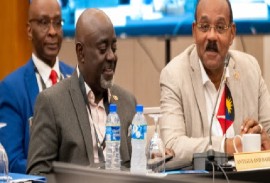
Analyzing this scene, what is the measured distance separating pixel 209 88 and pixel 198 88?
76 mm

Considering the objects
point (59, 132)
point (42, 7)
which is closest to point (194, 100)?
point (59, 132)

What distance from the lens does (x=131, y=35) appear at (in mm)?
5352

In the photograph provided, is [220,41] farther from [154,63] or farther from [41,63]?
[154,63]

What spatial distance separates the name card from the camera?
2.62m

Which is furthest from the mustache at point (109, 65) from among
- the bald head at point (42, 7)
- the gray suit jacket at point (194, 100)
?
the bald head at point (42, 7)

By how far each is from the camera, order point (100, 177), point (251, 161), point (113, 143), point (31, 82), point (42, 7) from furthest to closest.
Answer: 1. point (42, 7)
2. point (31, 82)
3. point (113, 143)
4. point (251, 161)
5. point (100, 177)

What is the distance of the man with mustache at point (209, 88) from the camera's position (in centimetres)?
350

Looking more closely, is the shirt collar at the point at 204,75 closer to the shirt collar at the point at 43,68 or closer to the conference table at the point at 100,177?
the shirt collar at the point at 43,68

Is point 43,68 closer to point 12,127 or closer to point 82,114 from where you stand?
point 12,127

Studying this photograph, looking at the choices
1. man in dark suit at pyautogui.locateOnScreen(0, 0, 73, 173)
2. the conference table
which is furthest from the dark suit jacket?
the conference table

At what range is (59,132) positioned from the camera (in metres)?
3.02

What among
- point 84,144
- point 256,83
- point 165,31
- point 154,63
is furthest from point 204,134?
point 154,63

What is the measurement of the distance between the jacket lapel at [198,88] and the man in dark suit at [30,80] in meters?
0.92

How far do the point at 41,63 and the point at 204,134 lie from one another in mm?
1185
